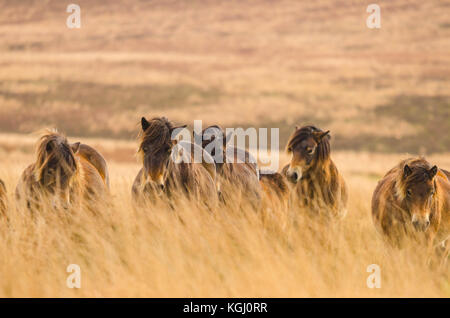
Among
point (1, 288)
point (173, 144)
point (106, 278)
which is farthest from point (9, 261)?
point (173, 144)

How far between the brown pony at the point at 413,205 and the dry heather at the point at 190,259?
27 cm

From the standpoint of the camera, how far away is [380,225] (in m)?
8.19

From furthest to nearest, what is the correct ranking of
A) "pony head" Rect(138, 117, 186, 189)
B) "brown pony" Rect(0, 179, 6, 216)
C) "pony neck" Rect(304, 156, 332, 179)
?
"pony neck" Rect(304, 156, 332, 179) < "brown pony" Rect(0, 179, 6, 216) < "pony head" Rect(138, 117, 186, 189)

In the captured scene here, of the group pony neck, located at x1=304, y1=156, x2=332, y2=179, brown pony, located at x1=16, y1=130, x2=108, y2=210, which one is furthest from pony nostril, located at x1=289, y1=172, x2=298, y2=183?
brown pony, located at x1=16, y1=130, x2=108, y2=210

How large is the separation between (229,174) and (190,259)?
2.57 m

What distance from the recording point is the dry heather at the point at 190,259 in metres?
6.00

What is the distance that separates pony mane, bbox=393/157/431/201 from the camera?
7.38 m

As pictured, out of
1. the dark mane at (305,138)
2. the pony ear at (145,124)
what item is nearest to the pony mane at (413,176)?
the dark mane at (305,138)

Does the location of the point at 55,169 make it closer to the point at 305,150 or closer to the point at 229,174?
the point at 229,174

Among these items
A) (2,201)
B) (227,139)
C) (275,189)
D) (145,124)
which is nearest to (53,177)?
(145,124)

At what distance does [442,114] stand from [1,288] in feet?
149

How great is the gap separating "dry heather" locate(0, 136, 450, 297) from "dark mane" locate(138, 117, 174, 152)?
85 centimetres

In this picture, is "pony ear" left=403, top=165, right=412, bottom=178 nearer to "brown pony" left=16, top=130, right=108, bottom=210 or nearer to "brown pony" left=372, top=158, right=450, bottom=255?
"brown pony" left=372, top=158, right=450, bottom=255
